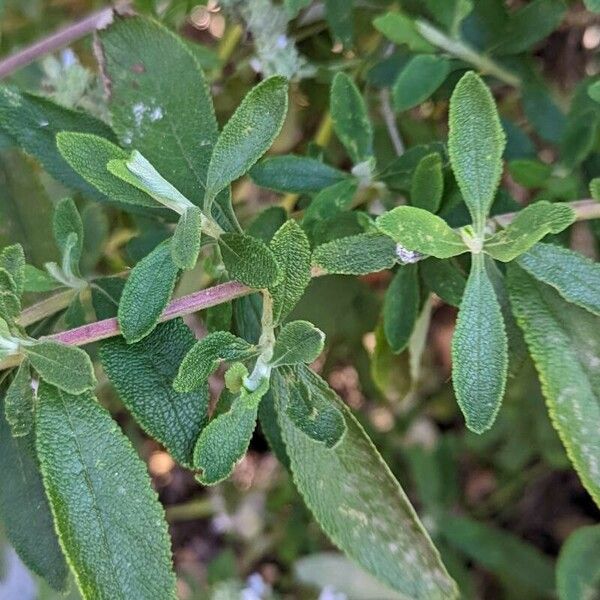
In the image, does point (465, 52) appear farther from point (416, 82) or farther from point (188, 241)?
point (188, 241)

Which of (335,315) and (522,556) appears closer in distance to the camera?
(335,315)

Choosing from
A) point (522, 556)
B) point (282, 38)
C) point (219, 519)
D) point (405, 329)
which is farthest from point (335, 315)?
point (219, 519)

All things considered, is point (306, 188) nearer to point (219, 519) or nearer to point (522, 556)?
point (522, 556)

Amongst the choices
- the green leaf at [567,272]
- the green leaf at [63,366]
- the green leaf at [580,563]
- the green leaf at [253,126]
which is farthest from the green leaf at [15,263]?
the green leaf at [580,563]

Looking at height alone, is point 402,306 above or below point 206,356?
below

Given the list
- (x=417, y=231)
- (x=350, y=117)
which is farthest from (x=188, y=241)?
(x=350, y=117)

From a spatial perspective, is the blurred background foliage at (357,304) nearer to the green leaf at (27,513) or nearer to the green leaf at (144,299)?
the green leaf at (144,299)

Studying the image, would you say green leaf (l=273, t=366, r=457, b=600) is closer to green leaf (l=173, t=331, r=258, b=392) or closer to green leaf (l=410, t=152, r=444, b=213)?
green leaf (l=173, t=331, r=258, b=392)
